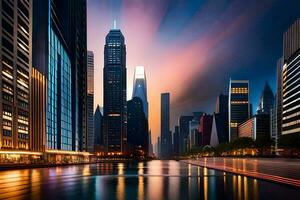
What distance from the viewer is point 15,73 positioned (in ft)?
491

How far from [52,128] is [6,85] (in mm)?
59092

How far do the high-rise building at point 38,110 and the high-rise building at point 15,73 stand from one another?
4263 mm

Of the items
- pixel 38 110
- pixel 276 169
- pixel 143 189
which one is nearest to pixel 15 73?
pixel 38 110

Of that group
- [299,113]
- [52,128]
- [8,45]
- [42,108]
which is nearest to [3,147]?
[8,45]

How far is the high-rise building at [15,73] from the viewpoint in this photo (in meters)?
139

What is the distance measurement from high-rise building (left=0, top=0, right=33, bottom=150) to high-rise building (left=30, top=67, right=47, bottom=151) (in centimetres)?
426

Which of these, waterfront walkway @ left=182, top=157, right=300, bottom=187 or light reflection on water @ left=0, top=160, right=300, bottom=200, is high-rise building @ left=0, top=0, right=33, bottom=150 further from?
light reflection on water @ left=0, top=160, right=300, bottom=200

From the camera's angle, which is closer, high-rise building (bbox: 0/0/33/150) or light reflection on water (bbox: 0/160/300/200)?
light reflection on water (bbox: 0/160/300/200)

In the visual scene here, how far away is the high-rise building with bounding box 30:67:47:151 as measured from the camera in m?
168

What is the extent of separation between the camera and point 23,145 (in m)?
156

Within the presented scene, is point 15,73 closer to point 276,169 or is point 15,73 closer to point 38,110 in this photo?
point 38,110

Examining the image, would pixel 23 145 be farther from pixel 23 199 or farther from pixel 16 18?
pixel 23 199

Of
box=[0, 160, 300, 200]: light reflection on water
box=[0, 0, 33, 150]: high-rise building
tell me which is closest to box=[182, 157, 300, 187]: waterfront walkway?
box=[0, 160, 300, 200]: light reflection on water

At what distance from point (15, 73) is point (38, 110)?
2730cm
